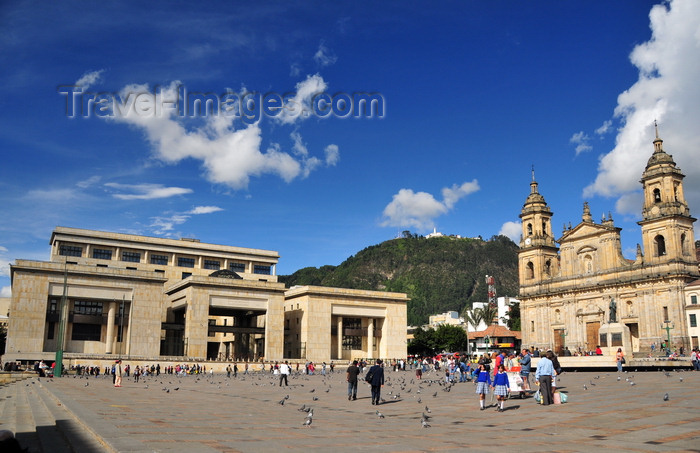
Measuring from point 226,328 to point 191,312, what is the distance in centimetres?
793

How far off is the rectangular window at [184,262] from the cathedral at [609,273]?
49.1 m

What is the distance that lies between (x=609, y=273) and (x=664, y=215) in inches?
380

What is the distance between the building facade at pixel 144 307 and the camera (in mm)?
56469

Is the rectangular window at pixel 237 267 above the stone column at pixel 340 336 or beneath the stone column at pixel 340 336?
above

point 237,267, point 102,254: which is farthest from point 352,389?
point 237,267

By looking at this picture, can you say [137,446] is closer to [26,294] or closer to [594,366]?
[594,366]

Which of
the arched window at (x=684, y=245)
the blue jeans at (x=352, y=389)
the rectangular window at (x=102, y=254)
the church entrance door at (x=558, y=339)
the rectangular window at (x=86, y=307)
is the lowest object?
the blue jeans at (x=352, y=389)

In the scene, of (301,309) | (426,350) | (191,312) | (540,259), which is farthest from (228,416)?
(426,350)

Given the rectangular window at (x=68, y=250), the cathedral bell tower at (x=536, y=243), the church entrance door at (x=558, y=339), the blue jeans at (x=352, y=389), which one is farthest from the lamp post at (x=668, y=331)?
the rectangular window at (x=68, y=250)

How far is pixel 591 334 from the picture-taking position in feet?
224

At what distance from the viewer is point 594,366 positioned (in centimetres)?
3466

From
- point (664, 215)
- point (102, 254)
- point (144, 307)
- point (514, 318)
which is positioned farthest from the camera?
point (514, 318)

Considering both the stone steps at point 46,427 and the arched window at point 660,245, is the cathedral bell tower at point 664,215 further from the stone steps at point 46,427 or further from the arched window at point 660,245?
the stone steps at point 46,427

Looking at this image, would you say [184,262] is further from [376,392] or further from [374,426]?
[374,426]
